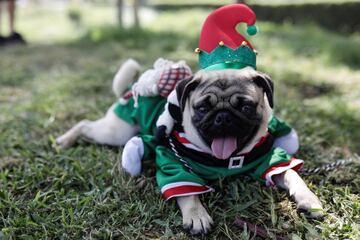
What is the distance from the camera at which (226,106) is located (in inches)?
84.4

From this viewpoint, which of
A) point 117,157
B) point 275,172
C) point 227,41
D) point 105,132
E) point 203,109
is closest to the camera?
point 203,109

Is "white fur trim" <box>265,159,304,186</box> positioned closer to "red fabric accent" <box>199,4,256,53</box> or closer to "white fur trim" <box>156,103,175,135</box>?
"white fur trim" <box>156,103,175,135</box>

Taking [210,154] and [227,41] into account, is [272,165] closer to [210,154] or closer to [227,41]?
[210,154]

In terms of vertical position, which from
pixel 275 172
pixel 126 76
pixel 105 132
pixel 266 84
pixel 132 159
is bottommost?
pixel 105 132

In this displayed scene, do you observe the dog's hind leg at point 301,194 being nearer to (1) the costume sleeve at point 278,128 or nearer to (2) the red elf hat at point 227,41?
(1) the costume sleeve at point 278,128

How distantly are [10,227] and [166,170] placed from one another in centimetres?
92

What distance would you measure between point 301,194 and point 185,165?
71 centimetres

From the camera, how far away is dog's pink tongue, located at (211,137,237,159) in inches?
87.8

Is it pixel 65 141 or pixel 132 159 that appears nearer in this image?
pixel 132 159

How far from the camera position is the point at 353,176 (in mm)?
2553

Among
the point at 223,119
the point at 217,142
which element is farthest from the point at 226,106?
the point at 217,142

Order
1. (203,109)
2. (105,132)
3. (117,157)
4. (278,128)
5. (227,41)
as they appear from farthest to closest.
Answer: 1. (105,132)
2. (117,157)
3. (278,128)
4. (227,41)
5. (203,109)

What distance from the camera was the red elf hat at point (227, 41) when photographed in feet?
7.91

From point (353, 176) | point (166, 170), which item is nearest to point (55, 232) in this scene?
point (166, 170)
